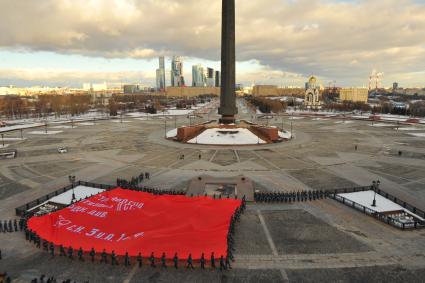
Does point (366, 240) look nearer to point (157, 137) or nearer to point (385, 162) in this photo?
point (385, 162)

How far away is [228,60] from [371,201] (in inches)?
1672

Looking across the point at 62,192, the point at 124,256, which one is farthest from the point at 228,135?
the point at 124,256

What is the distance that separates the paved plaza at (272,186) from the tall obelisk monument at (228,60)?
13.8 m

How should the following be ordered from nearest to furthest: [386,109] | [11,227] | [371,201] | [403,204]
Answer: [11,227] → [403,204] → [371,201] → [386,109]

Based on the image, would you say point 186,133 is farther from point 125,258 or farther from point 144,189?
point 125,258

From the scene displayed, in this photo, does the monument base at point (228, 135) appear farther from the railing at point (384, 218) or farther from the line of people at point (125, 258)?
the line of people at point (125, 258)

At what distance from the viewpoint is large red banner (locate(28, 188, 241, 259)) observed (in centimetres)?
1944

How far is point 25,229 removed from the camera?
22094 mm

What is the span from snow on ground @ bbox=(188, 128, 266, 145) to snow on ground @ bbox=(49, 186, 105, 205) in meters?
30.3

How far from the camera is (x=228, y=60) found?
209ft

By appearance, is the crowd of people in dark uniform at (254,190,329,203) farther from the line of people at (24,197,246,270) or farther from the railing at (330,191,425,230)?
the line of people at (24,197,246,270)

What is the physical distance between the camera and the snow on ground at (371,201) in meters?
27.1

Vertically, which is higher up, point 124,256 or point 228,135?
point 228,135

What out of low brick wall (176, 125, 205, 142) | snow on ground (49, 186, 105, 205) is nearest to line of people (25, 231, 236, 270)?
snow on ground (49, 186, 105, 205)
